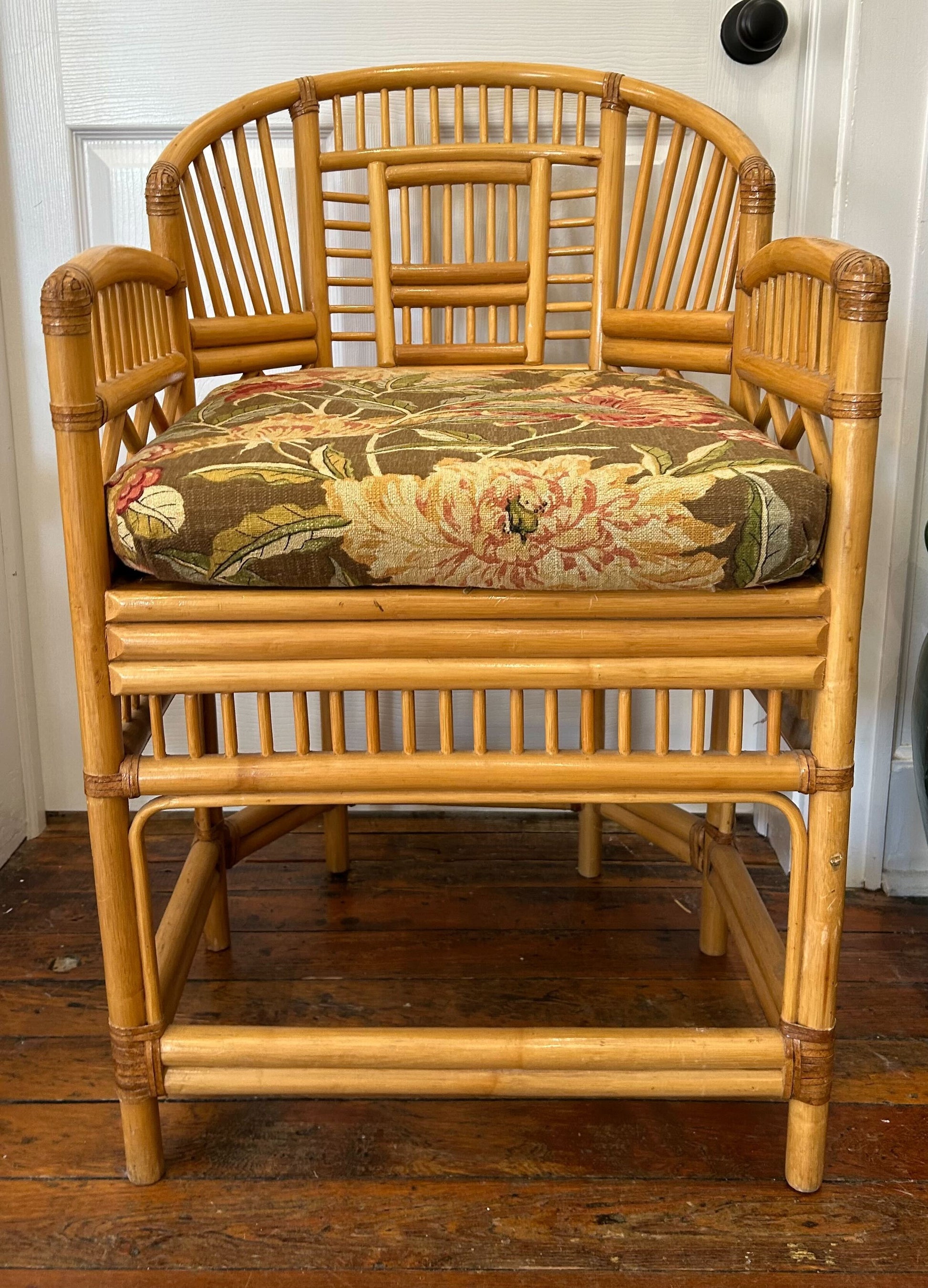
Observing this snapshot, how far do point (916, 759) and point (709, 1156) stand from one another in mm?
471

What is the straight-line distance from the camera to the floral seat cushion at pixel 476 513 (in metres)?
0.78

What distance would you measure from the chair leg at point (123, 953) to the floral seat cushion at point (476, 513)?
20 centimetres

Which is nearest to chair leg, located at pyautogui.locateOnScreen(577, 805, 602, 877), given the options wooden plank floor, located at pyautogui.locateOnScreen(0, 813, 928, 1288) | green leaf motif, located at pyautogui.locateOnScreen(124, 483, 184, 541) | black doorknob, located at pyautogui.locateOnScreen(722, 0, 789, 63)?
wooden plank floor, located at pyautogui.locateOnScreen(0, 813, 928, 1288)

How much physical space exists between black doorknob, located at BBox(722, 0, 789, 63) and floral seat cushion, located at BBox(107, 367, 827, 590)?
70cm

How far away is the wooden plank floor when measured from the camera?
0.87 metres

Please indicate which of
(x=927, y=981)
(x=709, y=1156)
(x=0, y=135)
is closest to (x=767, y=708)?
(x=709, y=1156)

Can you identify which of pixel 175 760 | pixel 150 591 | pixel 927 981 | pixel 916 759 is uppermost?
pixel 150 591

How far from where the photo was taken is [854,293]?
775 mm

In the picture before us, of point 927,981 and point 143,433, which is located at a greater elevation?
point 143,433

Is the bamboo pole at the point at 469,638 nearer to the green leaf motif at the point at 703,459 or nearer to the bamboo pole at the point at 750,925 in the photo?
the green leaf motif at the point at 703,459

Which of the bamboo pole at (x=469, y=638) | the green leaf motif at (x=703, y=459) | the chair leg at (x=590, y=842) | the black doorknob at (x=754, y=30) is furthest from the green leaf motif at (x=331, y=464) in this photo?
the black doorknob at (x=754, y=30)

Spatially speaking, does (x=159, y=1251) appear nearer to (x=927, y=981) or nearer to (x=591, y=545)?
(x=591, y=545)

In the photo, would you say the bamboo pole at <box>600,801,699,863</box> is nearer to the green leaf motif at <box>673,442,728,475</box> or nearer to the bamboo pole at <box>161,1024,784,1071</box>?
the bamboo pole at <box>161,1024,784,1071</box>

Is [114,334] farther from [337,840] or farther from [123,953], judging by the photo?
[337,840]
